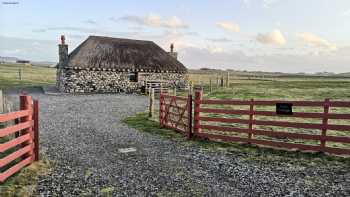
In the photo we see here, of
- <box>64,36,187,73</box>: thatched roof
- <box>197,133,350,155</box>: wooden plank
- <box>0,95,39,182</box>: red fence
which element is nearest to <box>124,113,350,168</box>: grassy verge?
<box>197,133,350,155</box>: wooden plank

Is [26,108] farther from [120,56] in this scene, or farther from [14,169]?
[120,56]

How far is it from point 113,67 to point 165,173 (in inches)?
943

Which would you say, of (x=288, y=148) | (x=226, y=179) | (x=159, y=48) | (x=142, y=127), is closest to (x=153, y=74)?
(x=159, y=48)

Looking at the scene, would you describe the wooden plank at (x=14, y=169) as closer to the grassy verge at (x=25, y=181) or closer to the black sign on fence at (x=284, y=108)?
the grassy verge at (x=25, y=181)

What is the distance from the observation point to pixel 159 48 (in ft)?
121

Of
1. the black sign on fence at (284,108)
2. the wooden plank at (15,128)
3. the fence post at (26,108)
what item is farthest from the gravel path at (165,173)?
the black sign on fence at (284,108)

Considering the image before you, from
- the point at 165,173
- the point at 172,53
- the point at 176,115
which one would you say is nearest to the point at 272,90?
the point at 172,53

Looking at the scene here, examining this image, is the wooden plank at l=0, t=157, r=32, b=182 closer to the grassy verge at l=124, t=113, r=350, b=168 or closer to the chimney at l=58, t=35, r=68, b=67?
the grassy verge at l=124, t=113, r=350, b=168

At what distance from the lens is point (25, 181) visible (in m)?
6.01

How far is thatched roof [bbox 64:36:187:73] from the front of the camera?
29047 mm

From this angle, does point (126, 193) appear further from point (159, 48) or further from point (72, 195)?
point (159, 48)

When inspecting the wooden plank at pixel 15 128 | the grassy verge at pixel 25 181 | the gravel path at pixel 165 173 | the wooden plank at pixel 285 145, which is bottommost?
the gravel path at pixel 165 173

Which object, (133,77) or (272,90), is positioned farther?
(272,90)

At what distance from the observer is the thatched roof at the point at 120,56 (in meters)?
29.0
